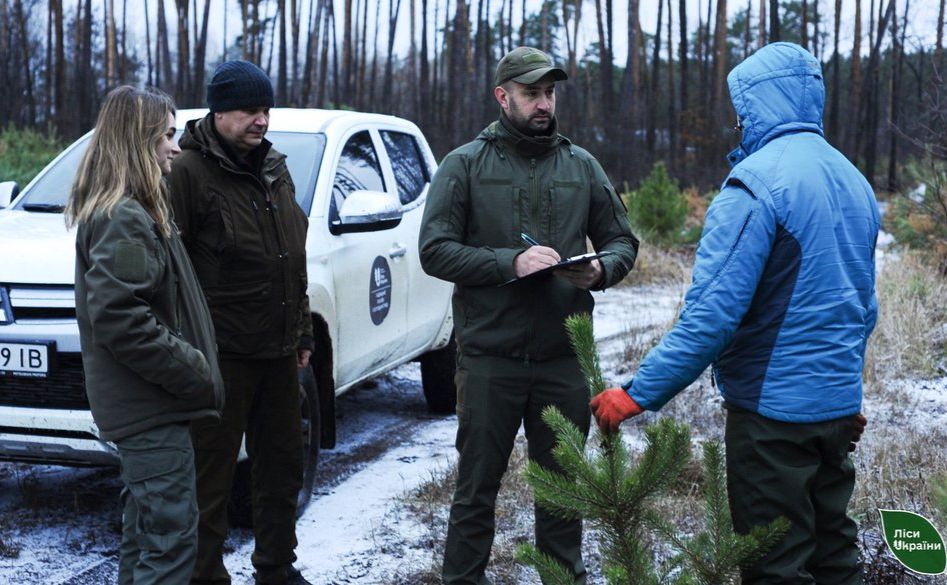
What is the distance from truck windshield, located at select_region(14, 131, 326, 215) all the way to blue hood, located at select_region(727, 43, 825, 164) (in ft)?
9.40

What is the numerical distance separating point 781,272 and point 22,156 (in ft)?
50.5

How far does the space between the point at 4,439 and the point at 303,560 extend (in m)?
1.33

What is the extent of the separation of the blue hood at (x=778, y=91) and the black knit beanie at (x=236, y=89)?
5.63 ft

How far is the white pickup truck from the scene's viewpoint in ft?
13.1

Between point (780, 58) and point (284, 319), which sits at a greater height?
point (780, 58)

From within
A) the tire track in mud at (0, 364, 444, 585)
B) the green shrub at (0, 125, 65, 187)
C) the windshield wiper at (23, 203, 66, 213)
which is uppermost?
the windshield wiper at (23, 203, 66, 213)

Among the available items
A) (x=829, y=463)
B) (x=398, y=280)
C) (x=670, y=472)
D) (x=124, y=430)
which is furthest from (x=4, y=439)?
(x=829, y=463)

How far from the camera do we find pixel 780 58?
102 inches

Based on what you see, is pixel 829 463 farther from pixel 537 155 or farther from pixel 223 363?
pixel 223 363

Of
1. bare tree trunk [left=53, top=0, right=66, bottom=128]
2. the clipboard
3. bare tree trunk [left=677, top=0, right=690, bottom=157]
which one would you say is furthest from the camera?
bare tree trunk [left=677, top=0, right=690, bottom=157]

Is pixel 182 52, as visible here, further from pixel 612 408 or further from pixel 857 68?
pixel 612 408

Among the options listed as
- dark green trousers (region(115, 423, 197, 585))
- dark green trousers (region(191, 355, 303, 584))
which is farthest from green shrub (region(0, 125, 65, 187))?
dark green trousers (region(115, 423, 197, 585))

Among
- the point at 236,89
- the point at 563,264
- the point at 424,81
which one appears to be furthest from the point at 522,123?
the point at 424,81

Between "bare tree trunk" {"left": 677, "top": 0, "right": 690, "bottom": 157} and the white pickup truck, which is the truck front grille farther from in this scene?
"bare tree trunk" {"left": 677, "top": 0, "right": 690, "bottom": 157}
